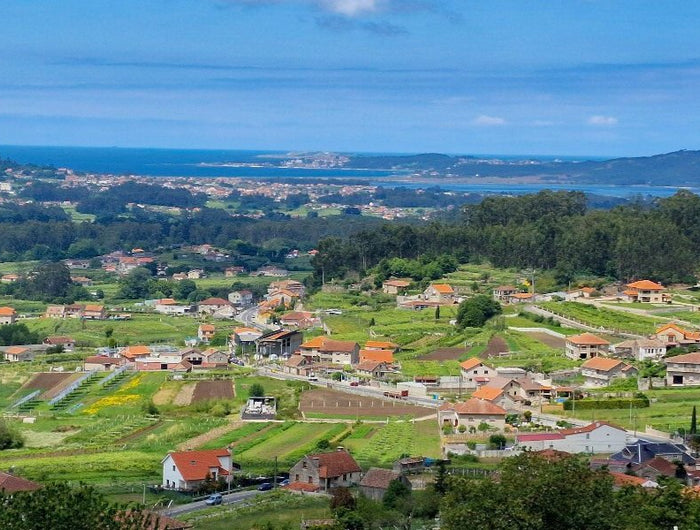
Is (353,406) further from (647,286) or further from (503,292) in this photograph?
(503,292)

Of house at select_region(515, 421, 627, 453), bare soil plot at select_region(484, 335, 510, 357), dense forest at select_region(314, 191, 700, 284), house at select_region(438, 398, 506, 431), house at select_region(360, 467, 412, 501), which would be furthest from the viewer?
dense forest at select_region(314, 191, 700, 284)

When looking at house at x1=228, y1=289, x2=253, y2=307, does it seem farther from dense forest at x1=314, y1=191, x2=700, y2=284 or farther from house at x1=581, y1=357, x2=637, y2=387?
house at x1=581, y1=357, x2=637, y2=387

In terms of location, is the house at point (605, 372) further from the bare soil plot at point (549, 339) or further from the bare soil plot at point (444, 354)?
the bare soil plot at point (444, 354)

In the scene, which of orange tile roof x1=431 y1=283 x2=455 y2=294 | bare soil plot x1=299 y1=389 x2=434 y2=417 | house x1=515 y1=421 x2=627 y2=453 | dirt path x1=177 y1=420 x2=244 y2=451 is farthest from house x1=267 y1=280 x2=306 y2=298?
house x1=515 y1=421 x2=627 y2=453

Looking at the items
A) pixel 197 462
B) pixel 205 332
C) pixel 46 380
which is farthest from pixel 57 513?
pixel 205 332

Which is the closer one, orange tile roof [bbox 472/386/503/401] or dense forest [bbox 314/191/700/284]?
orange tile roof [bbox 472/386/503/401]

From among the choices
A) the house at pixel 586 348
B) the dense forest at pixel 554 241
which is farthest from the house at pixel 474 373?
the dense forest at pixel 554 241
